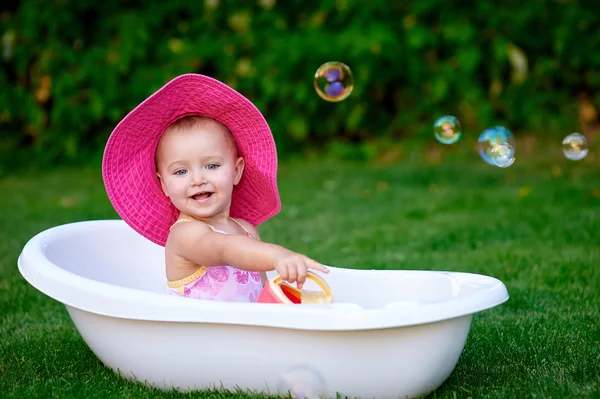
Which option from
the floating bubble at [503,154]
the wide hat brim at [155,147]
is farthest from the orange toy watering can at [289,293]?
the floating bubble at [503,154]

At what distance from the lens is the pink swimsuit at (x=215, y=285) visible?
2.49 meters

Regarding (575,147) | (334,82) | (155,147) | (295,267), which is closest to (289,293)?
(295,267)

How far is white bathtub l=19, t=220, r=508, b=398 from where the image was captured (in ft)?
6.64

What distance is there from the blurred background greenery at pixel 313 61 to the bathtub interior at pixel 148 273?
4.01 meters

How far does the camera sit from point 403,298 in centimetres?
266

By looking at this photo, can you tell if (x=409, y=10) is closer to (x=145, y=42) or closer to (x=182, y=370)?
(x=145, y=42)

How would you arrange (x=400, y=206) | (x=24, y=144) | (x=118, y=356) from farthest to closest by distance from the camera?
(x=24, y=144)
(x=400, y=206)
(x=118, y=356)

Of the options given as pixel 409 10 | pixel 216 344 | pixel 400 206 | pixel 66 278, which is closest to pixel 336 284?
pixel 216 344

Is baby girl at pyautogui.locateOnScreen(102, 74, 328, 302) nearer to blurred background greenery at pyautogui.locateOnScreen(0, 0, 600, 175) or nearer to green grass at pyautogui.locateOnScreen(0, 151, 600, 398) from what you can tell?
green grass at pyautogui.locateOnScreen(0, 151, 600, 398)

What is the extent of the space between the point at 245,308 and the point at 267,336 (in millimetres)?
104

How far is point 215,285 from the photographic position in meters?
2.51

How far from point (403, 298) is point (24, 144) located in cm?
627

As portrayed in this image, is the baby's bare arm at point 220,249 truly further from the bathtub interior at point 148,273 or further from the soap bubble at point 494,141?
the soap bubble at point 494,141

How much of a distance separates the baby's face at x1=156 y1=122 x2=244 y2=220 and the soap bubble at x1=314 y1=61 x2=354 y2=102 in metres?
1.32
